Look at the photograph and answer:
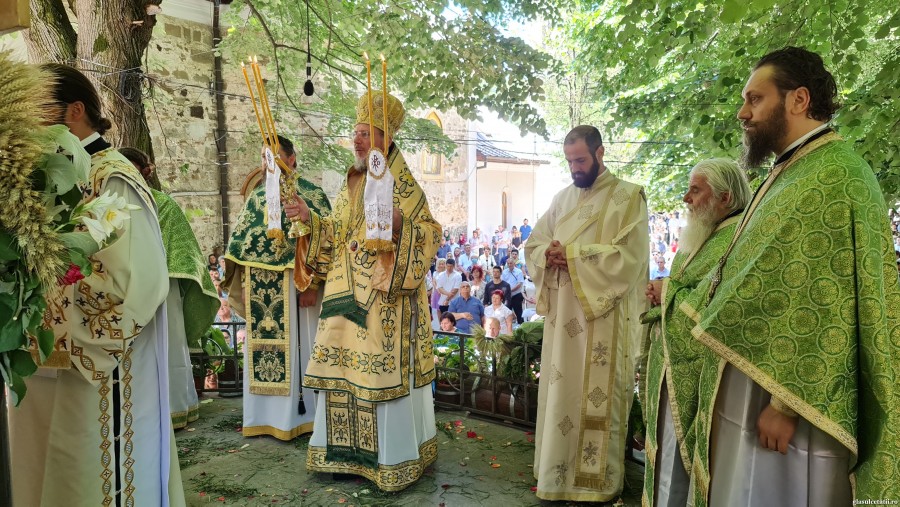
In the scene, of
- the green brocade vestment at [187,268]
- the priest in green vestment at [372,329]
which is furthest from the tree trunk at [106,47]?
the priest in green vestment at [372,329]

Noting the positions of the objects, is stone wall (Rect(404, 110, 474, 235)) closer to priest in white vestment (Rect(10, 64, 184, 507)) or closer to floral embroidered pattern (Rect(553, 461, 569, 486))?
floral embroidered pattern (Rect(553, 461, 569, 486))

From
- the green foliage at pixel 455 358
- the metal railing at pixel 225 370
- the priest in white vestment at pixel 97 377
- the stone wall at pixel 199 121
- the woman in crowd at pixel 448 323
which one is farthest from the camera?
the stone wall at pixel 199 121

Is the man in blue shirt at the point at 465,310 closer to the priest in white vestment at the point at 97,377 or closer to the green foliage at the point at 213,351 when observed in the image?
the green foliage at the point at 213,351

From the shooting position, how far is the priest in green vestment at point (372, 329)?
379 centimetres

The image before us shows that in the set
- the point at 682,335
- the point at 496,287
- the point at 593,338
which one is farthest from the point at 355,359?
the point at 496,287

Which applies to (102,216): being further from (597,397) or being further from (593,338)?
(597,397)

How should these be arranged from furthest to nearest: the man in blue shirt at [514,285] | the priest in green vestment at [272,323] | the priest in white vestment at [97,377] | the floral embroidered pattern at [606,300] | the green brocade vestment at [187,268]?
the man in blue shirt at [514,285] < the priest in green vestment at [272,323] < the green brocade vestment at [187,268] < the floral embroidered pattern at [606,300] < the priest in white vestment at [97,377]

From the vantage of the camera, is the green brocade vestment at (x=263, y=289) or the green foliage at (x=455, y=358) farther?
the green foliage at (x=455, y=358)

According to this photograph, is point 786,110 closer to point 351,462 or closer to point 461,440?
point 351,462

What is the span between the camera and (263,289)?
514cm

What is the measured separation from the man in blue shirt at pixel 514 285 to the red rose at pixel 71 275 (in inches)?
356

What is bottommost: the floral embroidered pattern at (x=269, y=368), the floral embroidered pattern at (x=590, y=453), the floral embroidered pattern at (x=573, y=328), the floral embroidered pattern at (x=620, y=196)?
the floral embroidered pattern at (x=590, y=453)

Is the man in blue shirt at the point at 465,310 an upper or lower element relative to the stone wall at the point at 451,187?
lower

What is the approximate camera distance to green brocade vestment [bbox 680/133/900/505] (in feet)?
6.01
